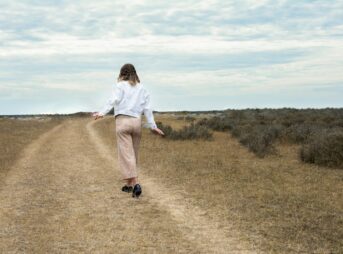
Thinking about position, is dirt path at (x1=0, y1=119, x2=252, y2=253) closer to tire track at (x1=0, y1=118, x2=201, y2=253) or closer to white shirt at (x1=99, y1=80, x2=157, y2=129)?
tire track at (x1=0, y1=118, x2=201, y2=253)

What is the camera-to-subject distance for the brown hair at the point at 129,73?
29.3ft

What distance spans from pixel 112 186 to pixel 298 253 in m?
5.42

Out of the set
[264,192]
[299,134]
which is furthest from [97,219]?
[299,134]

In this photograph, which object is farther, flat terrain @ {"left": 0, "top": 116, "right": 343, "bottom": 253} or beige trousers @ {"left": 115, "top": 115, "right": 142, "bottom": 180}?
beige trousers @ {"left": 115, "top": 115, "right": 142, "bottom": 180}

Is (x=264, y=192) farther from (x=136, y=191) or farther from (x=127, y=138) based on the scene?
(x=127, y=138)

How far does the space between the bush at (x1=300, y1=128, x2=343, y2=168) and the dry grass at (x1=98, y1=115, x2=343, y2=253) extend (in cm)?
35

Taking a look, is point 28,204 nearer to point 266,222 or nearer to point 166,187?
point 166,187

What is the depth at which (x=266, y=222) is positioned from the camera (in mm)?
7504

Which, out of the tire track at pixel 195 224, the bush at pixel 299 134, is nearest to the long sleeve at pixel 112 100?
the tire track at pixel 195 224

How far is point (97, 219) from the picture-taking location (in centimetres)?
776

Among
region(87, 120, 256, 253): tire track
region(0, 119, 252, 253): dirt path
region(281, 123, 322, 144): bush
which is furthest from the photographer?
region(281, 123, 322, 144): bush

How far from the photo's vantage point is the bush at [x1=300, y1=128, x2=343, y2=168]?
14406mm

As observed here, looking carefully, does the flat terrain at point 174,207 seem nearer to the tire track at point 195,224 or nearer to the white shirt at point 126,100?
the tire track at point 195,224

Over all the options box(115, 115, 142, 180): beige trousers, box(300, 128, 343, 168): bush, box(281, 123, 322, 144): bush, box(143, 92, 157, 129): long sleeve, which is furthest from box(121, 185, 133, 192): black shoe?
box(281, 123, 322, 144): bush
